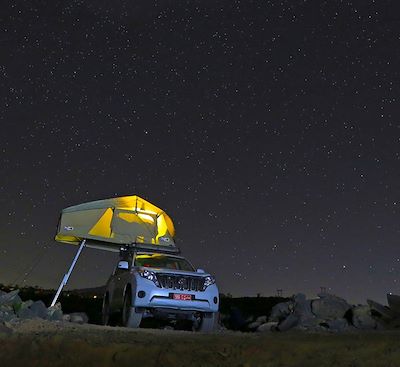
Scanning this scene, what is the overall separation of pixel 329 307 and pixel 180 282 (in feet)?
17.3

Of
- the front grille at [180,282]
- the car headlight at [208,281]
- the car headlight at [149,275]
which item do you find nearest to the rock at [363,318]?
the car headlight at [208,281]

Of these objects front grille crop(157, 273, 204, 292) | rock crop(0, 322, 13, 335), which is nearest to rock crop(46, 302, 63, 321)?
front grille crop(157, 273, 204, 292)

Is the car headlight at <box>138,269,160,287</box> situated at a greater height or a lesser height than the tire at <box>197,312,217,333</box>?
greater

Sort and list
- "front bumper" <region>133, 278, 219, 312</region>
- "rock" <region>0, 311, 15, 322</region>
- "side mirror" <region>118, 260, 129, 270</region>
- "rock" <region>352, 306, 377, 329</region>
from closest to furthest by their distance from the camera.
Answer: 1. "rock" <region>0, 311, 15, 322</region>
2. "front bumper" <region>133, 278, 219, 312</region>
3. "side mirror" <region>118, 260, 129, 270</region>
4. "rock" <region>352, 306, 377, 329</region>

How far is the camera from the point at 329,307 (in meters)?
15.7

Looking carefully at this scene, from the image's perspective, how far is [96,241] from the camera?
57.9 feet

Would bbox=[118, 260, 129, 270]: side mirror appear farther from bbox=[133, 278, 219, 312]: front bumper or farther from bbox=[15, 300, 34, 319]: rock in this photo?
bbox=[15, 300, 34, 319]: rock

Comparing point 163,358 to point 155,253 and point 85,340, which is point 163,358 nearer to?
point 85,340

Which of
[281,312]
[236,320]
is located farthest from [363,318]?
[236,320]

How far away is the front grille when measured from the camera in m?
12.3

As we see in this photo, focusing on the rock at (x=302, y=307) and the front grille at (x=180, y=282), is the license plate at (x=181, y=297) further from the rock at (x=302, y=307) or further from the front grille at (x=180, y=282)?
the rock at (x=302, y=307)

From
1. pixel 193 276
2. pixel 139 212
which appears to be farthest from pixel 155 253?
pixel 139 212

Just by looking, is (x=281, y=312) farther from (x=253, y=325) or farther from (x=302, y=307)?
(x=253, y=325)

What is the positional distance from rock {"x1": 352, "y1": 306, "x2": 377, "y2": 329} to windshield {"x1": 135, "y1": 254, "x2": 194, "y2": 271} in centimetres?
434
